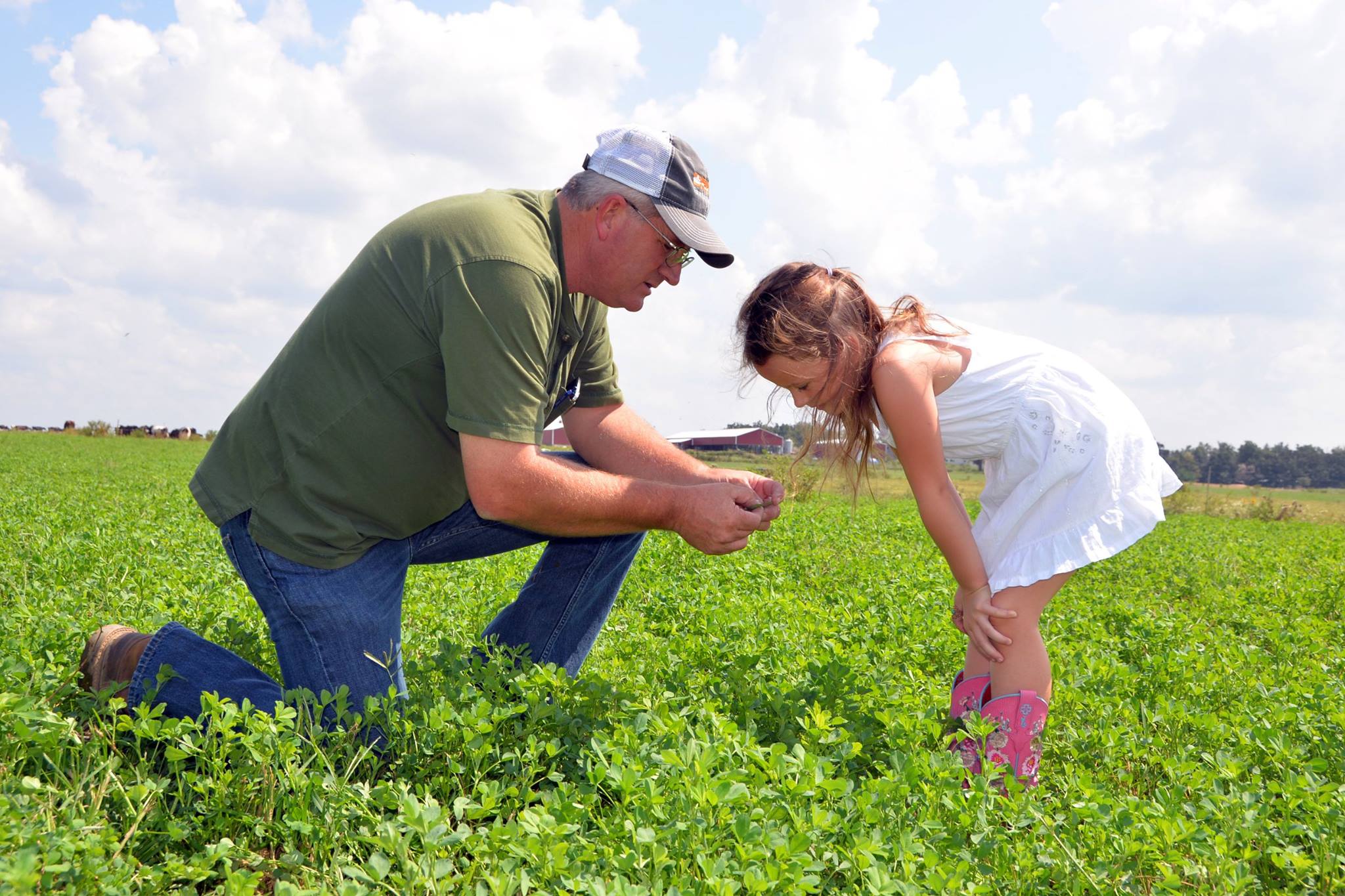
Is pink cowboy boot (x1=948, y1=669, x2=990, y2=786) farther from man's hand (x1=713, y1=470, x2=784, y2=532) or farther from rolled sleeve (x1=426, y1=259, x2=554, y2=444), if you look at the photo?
rolled sleeve (x1=426, y1=259, x2=554, y2=444)

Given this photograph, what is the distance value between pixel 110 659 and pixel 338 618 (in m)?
0.74

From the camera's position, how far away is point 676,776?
2.31m

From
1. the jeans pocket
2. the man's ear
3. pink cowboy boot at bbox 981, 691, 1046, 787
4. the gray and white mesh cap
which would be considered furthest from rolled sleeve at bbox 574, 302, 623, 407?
pink cowboy boot at bbox 981, 691, 1046, 787

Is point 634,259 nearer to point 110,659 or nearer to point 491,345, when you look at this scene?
point 491,345

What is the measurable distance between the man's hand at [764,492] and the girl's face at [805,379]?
323 millimetres

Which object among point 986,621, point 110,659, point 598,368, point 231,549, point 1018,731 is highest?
point 598,368

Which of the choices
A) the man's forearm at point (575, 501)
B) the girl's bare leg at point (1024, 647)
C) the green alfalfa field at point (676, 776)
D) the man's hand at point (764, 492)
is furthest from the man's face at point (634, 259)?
the girl's bare leg at point (1024, 647)

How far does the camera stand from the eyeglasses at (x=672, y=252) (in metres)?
3.12

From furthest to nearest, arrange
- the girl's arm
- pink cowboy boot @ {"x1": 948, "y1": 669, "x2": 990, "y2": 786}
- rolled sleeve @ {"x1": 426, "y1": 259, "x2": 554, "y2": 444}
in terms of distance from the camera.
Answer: pink cowboy boot @ {"x1": 948, "y1": 669, "x2": 990, "y2": 786} → the girl's arm → rolled sleeve @ {"x1": 426, "y1": 259, "x2": 554, "y2": 444}

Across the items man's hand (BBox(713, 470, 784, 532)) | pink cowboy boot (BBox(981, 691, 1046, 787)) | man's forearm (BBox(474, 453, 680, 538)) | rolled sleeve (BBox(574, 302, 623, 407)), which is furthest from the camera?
rolled sleeve (BBox(574, 302, 623, 407))

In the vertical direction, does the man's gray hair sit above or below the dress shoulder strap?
above

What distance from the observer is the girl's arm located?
315 cm

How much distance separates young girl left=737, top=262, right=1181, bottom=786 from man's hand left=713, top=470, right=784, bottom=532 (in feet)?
0.92

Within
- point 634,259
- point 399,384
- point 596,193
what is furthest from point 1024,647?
point 399,384
